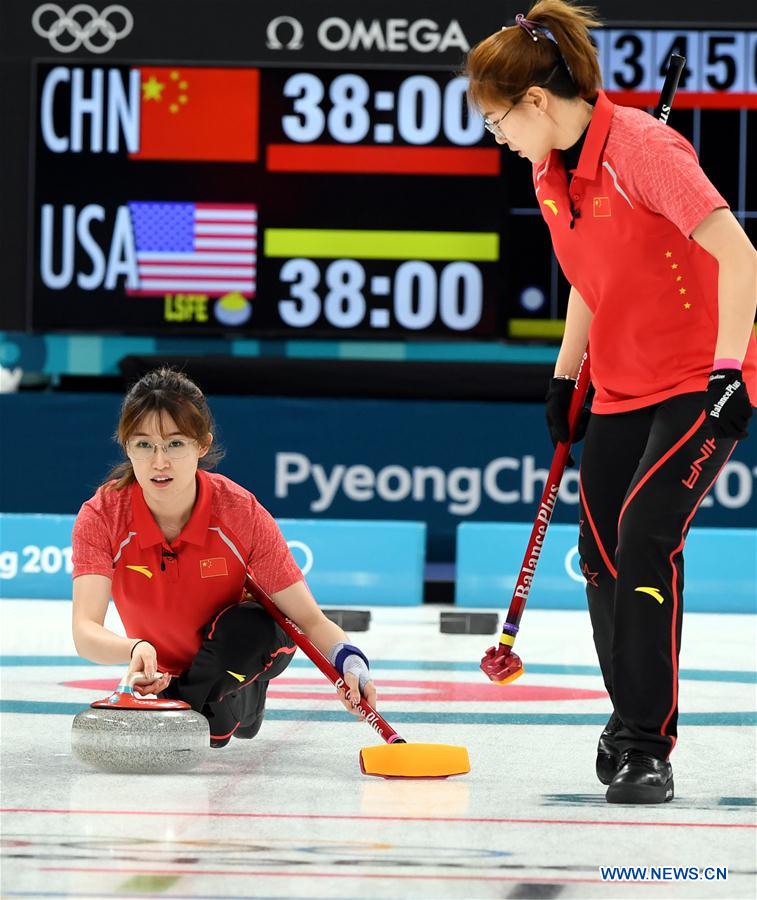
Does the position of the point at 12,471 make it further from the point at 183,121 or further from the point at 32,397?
the point at 183,121

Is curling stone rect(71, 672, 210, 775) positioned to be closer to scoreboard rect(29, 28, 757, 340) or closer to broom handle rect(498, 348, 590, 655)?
broom handle rect(498, 348, 590, 655)

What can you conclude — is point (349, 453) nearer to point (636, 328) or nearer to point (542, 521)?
point (542, 521)

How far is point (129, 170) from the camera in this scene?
26.5 ft

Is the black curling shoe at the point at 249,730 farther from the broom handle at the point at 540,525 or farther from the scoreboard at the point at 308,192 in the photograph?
the scoreboard at the point at 308,192

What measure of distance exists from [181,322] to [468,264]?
153 cm

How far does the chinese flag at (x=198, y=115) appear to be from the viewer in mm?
8055

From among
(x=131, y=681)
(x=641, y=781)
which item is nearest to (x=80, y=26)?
(x=131, y=681)

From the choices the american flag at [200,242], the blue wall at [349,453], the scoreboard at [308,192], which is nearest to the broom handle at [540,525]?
the blue wall at [349,453]

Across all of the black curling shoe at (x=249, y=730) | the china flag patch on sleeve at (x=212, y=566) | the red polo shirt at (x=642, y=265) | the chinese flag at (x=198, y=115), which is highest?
the chinese flag at (x=198, y=115)

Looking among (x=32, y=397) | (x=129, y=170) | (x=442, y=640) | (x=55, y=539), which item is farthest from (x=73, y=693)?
(x=129, y=170)

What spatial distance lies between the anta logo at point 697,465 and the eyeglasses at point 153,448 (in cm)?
104

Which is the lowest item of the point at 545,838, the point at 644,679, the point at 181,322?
the point at 545,838

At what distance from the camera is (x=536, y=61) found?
2934 mm

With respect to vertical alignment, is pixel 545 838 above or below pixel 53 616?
above
